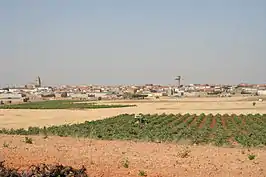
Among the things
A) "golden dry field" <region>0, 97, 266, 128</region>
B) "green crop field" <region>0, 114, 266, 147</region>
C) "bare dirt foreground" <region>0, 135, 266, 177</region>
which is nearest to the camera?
"bare dirt foreground" <region>0, 135, 266, 177</region>

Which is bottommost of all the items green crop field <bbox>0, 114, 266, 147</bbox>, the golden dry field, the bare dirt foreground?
the golden dry field

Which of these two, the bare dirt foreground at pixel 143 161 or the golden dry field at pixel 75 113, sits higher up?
the bare dirt foreground at pixel 143 161

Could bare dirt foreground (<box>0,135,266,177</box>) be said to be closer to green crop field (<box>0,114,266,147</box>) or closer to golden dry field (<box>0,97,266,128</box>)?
green crop field (<box>0,114,266,147</box>)

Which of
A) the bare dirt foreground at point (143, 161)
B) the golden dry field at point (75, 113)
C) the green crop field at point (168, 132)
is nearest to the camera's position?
the bare dirt foreground at point (143, 161)

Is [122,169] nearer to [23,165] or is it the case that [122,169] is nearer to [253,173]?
[23,165]

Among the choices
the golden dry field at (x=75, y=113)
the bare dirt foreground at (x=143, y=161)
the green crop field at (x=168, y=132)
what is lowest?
the golden dry field at (x=75, y=113)

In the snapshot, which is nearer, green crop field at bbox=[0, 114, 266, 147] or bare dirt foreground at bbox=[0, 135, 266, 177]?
bare dirt foreground at bbox=[0, 135, 266, 177]


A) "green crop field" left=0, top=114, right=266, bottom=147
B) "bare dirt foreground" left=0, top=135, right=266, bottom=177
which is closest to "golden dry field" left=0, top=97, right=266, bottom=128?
"green crop field" left=0, top=114, right=266, bottom=147

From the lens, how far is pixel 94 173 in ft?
38.4

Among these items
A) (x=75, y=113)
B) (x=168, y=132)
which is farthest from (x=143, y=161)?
(x=75, y=113)

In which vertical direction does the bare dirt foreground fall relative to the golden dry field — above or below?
above

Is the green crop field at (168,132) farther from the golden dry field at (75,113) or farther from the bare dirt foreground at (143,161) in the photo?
the golden dry field at (75,113)

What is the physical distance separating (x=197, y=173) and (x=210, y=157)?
13.4ft

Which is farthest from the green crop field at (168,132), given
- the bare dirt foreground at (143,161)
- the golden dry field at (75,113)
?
the golden dry field at (75,113)
